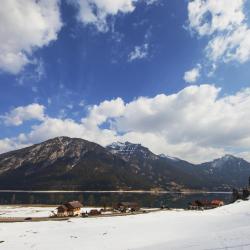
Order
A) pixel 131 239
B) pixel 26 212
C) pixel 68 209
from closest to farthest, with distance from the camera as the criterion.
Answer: pixel 131 239 < pixel 68 209 < pixel 26 212

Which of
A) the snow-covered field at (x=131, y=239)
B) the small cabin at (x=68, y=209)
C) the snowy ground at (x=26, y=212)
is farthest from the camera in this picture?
the snowy ground at (x=26, y=212)

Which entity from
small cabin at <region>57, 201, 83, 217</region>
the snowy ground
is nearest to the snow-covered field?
small cabin at <region>57, 201, 83, 217</region>

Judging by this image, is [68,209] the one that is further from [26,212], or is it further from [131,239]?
[131,239]

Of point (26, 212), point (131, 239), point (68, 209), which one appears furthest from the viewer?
point (26, 212)

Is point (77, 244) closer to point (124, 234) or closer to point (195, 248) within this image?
point (124, 234)

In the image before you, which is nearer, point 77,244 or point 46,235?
point 77,244

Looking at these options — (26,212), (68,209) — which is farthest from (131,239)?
(26,212)

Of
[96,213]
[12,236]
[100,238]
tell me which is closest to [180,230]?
[100,238]

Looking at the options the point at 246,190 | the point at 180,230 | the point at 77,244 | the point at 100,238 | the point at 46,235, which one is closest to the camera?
the point at 77,244

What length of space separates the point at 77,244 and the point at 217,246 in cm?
2043

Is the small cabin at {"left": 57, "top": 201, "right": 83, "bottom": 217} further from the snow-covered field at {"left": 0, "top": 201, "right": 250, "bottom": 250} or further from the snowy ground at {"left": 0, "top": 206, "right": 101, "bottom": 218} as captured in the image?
the snow-covered field at {"left": 0, "top": 201, "right": 250, "bottom": 250}

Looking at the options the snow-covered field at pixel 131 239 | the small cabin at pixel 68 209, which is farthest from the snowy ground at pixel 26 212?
the snow-covered field at pixel 131 239

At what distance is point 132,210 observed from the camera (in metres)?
132

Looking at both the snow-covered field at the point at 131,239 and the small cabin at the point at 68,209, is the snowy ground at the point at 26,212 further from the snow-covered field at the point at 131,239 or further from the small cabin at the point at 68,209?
the snow-covered field at the point at 131,239
